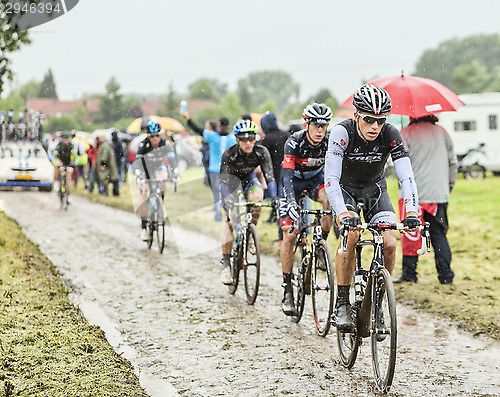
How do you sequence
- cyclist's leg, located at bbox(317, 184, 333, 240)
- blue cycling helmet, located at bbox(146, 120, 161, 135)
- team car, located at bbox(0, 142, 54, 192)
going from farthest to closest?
team car, located at bbox(0, 142, 54, 192) → blue cycling helmet, located at bbox(146, 120, 161, 135) → cyclist's leg, located at bbox(317, 184, 333, 240)

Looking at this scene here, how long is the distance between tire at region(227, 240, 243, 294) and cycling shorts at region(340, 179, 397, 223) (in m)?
2.89

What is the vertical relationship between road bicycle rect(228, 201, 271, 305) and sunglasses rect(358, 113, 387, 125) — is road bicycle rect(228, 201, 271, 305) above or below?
below

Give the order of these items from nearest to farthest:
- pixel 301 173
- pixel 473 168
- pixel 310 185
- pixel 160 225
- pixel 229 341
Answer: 1. pixel 229 341
2. pixel 301 173
3. pixel 310 185
4. pixel 160 225
5. pixel 473 168

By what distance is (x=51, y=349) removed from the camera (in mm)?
5945

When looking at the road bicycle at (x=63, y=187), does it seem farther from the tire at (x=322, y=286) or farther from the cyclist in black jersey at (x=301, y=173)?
the tire at (x=322, y=286)

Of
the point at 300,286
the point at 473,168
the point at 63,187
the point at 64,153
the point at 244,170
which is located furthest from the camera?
the point at 473,168

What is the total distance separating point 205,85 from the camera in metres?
133

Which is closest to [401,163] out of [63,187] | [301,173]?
[301,173]

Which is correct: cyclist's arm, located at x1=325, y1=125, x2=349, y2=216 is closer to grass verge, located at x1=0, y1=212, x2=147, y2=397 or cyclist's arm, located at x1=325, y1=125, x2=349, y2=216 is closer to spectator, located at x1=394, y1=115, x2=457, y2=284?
grass verge, located at x1=0, y1=212, x2=147, y2=397

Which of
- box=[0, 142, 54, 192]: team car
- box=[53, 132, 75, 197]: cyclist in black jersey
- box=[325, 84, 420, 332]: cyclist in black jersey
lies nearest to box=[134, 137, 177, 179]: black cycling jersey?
box=[325, 84, 420, 332]: cyclist in black jersey

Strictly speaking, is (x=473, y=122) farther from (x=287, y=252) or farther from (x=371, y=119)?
(x=371, y=119)

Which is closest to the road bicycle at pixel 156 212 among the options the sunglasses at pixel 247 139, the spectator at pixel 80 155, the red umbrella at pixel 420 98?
the sunglasses at pixel 247 139

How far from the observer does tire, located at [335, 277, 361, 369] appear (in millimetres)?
5594

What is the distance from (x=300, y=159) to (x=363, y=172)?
68.2 inches
